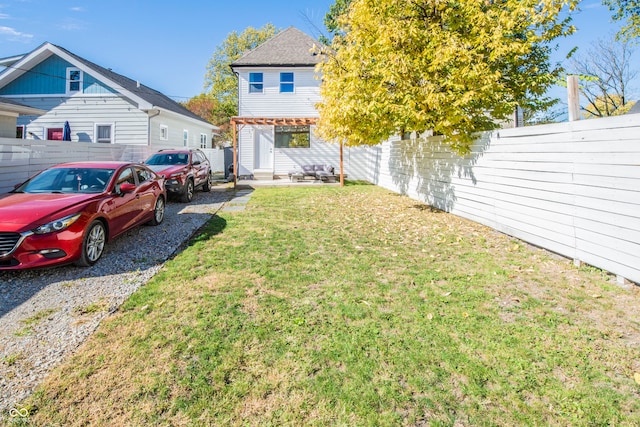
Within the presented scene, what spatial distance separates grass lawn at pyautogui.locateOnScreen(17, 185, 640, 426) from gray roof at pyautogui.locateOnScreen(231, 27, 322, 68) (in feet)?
51.1

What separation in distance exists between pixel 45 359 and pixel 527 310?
183 inches

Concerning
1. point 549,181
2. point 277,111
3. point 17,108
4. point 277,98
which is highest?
point 277,98

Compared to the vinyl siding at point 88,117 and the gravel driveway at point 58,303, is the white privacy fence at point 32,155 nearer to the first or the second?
the gravel driveway at point 58,303

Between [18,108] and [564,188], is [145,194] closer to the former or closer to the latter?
[564,188]

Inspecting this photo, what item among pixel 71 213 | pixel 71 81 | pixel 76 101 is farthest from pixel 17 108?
pixel 71 213

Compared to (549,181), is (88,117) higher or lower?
higher

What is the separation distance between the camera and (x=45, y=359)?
2.89 m

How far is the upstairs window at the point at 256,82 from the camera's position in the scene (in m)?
18.8

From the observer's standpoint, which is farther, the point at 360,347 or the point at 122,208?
the point at 122,208

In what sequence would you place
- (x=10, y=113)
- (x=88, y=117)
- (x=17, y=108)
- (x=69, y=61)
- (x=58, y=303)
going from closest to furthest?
(x=58, y=303), (x=17, y=108), (x=10, y=113), (x=69, y=61), (x=88, y=117)

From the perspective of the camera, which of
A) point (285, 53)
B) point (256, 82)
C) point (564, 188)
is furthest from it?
point (285, 53)

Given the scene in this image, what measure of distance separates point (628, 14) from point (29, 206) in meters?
22.5

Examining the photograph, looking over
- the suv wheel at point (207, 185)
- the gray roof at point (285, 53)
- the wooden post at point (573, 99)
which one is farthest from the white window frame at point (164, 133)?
the wooden post at point (573, 99)

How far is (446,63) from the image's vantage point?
7.57 metres
